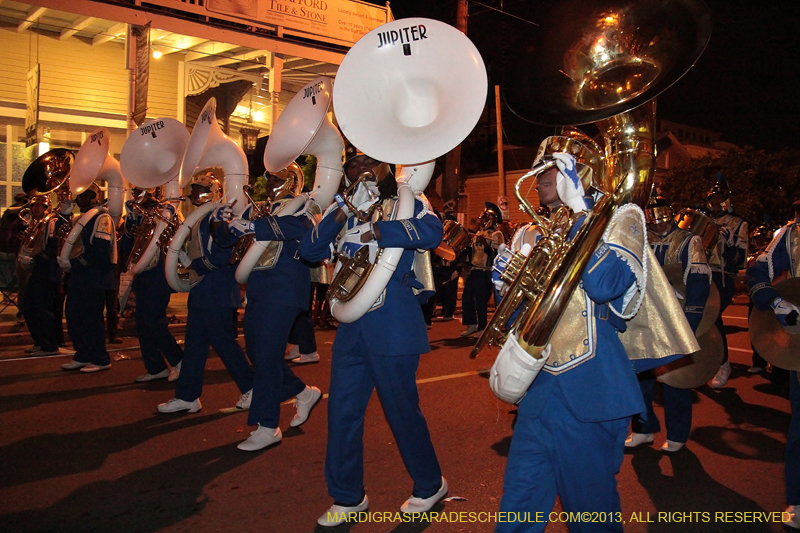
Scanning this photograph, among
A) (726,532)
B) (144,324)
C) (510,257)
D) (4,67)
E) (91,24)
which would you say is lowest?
(726,532)

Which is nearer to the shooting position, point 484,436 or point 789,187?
point 484,436

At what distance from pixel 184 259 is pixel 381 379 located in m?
2.88

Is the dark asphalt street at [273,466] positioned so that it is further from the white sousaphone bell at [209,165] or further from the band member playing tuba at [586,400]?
the white sousaphone bell at [209,165]

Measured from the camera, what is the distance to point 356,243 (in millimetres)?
3789

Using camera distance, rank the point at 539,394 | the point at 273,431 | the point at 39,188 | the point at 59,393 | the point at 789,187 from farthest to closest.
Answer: the point at 789,187 < the point at 39,188 < the point at 59,393 < the point at 273,431 < the point at 539,394

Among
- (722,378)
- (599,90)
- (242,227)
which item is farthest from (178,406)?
(722,378)

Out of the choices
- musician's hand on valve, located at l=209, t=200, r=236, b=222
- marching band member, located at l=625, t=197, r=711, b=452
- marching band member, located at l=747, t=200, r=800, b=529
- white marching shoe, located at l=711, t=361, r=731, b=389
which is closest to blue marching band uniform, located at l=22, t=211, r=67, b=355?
musician's hand on valve, located at l=209, t=200, r=236, b=222

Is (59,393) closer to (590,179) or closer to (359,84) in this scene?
(359,84)

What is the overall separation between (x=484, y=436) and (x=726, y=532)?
198 centimetres

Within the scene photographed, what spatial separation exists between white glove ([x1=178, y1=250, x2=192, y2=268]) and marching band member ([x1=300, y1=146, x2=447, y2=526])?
7.99 feet

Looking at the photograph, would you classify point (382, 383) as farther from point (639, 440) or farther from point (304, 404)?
point (639, 440)

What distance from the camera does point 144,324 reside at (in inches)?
274

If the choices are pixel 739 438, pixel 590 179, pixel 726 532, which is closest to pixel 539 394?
pixel 590 179

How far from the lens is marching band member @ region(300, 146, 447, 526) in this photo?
3732 millimetres
